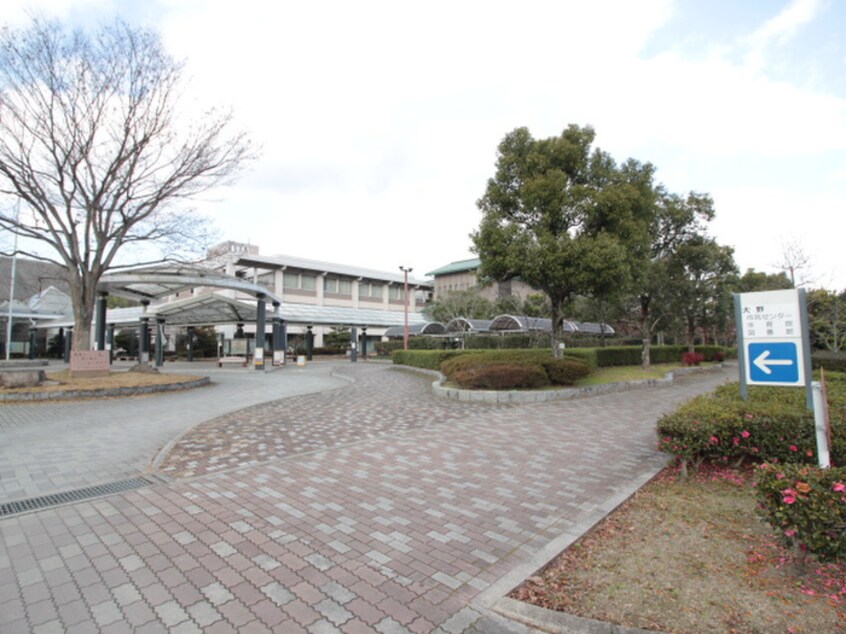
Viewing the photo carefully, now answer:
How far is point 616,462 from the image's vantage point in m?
6.11

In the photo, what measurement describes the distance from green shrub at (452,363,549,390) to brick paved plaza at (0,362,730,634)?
4.13 meters

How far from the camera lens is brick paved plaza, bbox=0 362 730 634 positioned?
2.78 m

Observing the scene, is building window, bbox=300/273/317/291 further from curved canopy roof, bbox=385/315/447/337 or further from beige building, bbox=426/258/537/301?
beige building, bbox=426/258/537/301

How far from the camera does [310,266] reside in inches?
2030

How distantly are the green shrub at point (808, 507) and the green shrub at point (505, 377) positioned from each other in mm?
8640

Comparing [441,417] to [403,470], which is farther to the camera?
[441,417]

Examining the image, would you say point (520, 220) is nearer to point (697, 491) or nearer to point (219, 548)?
point (697, 491)

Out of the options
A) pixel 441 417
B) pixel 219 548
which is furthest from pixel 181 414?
pixel 219 548

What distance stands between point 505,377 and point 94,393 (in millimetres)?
11986

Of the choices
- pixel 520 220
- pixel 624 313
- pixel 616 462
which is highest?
pixel 520 220

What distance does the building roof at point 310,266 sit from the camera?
152 feet

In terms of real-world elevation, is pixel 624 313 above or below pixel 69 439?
above

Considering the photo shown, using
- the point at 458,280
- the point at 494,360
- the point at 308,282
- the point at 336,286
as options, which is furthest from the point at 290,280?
the point at 494,360

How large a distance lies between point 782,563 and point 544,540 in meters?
1.67
